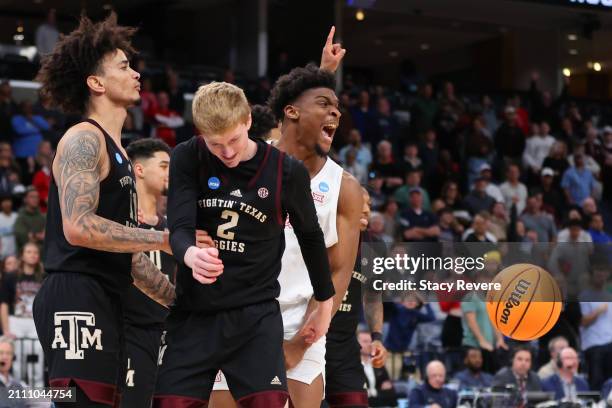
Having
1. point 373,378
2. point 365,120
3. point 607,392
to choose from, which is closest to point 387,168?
point 365,120

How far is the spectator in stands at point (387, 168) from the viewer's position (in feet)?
56.5

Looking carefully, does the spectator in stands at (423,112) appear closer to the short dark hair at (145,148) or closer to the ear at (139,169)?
the short dark hair at (145,148)

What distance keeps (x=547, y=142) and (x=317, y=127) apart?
615 inches

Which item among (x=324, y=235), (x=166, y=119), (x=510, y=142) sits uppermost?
(x=510, y=142)

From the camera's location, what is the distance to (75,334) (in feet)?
15.7

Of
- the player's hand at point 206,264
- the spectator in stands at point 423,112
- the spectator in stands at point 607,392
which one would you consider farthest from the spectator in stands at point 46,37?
the player's hand at point 206,264

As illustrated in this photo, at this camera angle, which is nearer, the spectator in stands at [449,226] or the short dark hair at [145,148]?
the short dark hair at [145,148]

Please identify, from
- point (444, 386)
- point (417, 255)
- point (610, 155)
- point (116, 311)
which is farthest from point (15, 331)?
point (610, 155)

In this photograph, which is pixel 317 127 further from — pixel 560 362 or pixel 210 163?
pixel 560 362

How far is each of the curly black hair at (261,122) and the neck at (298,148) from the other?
55 cm

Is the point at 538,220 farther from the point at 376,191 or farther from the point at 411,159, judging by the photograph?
the point at 376,191

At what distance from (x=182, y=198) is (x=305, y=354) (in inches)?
54.7

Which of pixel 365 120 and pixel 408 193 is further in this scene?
pixel 365 120

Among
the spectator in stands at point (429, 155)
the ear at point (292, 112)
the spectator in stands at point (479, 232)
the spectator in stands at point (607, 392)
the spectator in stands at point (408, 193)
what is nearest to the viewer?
the ear at point (292, 112)
